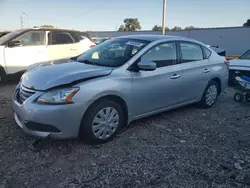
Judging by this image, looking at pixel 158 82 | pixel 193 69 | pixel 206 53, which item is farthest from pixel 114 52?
pixel 206 53

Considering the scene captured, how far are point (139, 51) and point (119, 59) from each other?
0.35m

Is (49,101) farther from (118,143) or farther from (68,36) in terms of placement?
(68,36)

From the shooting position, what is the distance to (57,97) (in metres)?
3.07

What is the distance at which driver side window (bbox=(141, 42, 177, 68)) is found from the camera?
4011mm

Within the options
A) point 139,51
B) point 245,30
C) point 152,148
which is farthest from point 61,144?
point 245,30

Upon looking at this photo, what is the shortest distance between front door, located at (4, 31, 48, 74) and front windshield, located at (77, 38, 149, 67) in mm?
3378

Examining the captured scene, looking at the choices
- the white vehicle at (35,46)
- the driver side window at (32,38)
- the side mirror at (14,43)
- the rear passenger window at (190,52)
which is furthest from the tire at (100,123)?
the driver side window at (32,38)

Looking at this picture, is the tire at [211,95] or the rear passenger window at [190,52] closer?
the rear passenger window at [190,52]

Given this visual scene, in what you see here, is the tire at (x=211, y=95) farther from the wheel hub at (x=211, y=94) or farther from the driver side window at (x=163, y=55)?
the driver side window at (x=163, y=55)

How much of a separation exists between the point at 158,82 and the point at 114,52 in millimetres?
930

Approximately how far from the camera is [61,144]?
137 inches

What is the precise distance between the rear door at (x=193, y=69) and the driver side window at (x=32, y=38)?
4.77 m

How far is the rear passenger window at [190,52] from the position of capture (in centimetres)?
458

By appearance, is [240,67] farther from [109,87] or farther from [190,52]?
[109,87]
